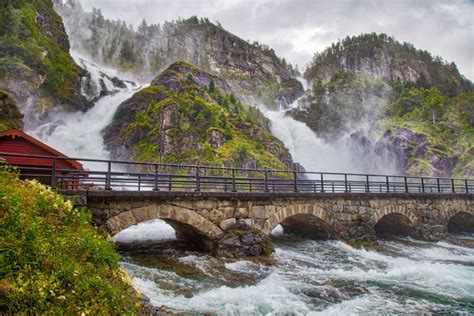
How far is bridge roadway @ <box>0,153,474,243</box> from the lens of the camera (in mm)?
12617

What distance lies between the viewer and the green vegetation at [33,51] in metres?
52.8

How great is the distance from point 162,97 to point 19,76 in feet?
73.3

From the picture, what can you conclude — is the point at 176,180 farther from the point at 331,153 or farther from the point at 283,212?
Result: the point at 331,153

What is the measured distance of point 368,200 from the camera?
69.5ft

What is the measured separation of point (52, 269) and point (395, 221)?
24.6m

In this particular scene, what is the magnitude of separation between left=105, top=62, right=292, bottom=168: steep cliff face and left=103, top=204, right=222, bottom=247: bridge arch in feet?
101

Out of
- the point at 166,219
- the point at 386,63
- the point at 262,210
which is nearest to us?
the point at 166,219

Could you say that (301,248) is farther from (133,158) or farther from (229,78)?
(229,78)

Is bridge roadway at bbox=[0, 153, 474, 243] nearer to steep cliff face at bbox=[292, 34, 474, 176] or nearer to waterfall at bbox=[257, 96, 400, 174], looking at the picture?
steep cliff face at bbox=[292, 34, 474, 176]

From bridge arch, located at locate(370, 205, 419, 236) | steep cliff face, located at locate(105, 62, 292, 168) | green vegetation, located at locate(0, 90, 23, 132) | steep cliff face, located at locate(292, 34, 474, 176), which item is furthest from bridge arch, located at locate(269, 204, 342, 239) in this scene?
steep cliff face, located at locate(292, 34, 474, 176)

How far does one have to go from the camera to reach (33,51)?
5712cm

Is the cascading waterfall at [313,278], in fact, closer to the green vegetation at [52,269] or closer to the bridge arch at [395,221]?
the bridge arch at [395,221]

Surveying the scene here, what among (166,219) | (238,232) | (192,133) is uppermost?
(192,133)

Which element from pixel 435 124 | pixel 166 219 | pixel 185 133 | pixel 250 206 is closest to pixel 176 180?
pixel 166 219
